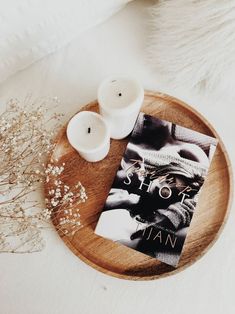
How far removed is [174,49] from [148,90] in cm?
9

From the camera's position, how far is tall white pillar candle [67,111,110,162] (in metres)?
0.65

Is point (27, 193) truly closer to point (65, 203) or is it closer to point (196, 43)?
point (65, 203)

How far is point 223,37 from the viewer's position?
72cm

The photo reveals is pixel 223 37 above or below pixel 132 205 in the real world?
above

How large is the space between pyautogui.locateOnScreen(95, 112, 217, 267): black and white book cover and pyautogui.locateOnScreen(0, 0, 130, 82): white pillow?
228 millimetres

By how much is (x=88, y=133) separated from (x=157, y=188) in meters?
0.15

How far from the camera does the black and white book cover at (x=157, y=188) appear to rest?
671 mm

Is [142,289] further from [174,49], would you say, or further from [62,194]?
[174,49]

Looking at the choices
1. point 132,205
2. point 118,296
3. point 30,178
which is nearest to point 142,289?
point 118,296

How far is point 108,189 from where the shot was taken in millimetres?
705

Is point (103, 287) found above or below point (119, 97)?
below

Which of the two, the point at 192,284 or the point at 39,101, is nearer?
the point at 192,284

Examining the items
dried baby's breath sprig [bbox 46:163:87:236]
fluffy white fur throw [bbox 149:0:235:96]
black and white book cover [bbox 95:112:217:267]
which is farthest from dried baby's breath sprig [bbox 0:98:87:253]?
fluffy white fur throw [bbox 149:0:235:96]

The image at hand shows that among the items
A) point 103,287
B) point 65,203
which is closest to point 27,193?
point 65,203
